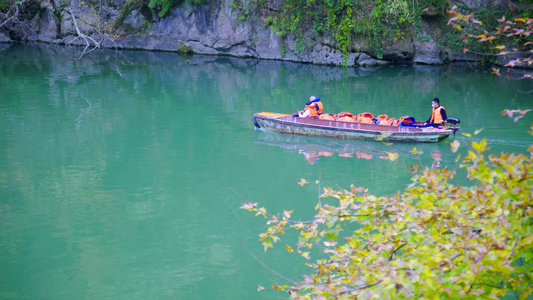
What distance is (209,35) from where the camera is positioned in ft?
106

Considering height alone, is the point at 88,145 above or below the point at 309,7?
below

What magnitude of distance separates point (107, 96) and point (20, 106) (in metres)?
3.37

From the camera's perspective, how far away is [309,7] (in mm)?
28484

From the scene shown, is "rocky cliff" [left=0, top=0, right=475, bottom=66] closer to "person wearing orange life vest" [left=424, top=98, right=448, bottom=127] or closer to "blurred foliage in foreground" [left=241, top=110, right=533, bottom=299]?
"person wearing orange life vest" [left=424, top=98, right=448, bottom=127]

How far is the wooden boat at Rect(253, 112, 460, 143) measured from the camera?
43.1ft

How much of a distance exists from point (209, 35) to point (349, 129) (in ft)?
67.3

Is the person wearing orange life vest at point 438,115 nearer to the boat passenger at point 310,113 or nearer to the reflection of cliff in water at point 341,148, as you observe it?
the reflection of cliff in water at point 341,148

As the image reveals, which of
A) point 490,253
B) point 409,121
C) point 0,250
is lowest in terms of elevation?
point 0,250

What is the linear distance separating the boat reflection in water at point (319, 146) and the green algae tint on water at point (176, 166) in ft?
0.18

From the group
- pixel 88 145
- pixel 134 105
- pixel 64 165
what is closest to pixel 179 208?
pixel 64 165

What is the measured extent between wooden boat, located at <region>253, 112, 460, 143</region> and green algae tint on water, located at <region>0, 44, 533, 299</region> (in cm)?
24

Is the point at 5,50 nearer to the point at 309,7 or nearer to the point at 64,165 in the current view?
the point at 309,7

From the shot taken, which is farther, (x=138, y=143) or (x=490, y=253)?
(x=138, y=143)

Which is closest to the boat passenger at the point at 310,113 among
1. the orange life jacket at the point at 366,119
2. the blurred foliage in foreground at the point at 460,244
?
the orange life jacket at the point at 366,119
